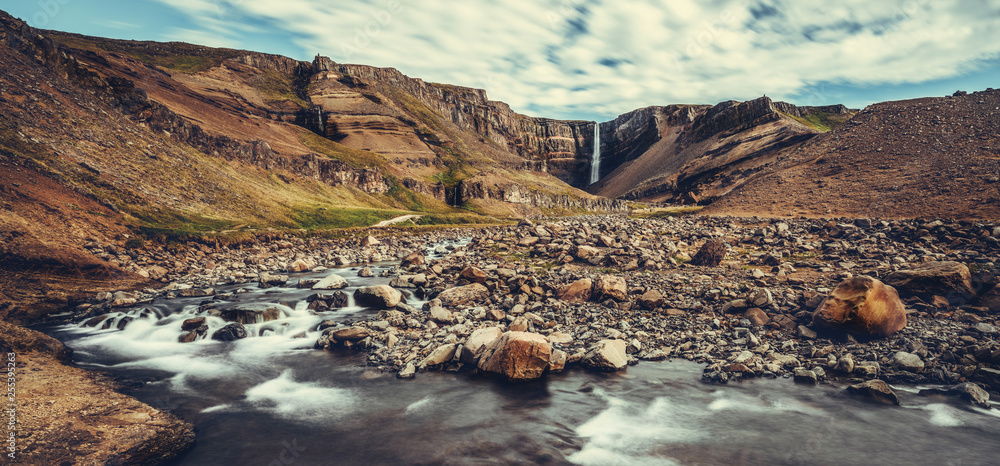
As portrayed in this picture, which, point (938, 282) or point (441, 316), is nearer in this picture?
point (938, 282)

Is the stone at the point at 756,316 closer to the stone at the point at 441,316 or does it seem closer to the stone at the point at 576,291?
the stone at the point at 576,291

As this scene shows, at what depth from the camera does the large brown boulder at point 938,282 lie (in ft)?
57.3

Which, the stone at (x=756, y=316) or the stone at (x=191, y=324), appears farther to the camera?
the stone at (x=191, y=324)

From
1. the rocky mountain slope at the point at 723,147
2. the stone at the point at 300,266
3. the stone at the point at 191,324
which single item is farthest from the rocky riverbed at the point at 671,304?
the rocky mountain slope at the point at 723,147

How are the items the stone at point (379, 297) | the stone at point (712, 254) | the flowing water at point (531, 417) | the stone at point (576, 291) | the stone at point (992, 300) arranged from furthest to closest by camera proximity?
the stone at point (712, 254)
the stone at point (379, 297)
the stone at point (576, 291)
the stone at point (992, 300)
the flowing water at point (531, 417)

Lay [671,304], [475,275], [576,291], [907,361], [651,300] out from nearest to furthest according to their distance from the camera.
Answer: [907,361]
[651,300]
[671,304]
[576,291]
[475,275]


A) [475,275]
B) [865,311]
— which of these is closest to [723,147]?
[475,275]

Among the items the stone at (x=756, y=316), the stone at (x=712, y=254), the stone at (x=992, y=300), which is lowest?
the stone at (x=756, y=316)

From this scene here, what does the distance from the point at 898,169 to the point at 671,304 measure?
52481 mm

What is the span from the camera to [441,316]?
1997cm

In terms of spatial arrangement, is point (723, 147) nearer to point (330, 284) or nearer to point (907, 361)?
point (907, 361)

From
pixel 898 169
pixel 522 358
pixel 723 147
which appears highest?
pixel 723 147

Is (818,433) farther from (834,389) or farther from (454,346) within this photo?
(454,346)

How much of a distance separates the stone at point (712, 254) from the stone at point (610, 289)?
9.65 metres
